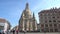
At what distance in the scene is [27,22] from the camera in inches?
4235

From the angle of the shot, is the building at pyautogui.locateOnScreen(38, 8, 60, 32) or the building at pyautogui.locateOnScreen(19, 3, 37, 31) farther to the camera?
the building at pyautogui.locateOnScreen(19, 3, 37, 31)

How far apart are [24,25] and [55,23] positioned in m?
31.7

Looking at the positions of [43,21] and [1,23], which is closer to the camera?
[1,23]

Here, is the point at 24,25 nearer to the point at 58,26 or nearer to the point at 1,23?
the point at 58,26

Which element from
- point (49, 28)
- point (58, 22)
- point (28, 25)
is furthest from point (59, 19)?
point (28, 25)

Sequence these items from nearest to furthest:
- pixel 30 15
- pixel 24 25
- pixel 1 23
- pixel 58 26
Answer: pixel 1 23 → pixel 58 26 → pixel 24 25 → pixel 30 15

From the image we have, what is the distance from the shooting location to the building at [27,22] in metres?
104

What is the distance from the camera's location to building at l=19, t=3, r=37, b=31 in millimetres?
104312

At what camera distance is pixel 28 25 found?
10700cm

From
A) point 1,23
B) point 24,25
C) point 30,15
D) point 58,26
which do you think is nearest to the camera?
point 1,23

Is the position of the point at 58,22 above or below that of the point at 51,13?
below

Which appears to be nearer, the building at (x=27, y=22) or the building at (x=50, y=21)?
the building at (x=50, y=21)

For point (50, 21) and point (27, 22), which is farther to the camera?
point (27, 22)

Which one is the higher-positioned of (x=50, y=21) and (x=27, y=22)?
(x=50, y=21)
